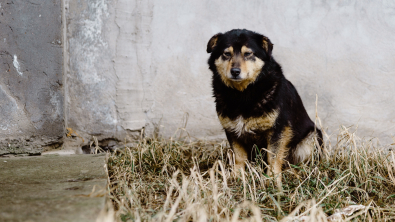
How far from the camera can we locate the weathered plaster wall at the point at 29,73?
11.8 ft

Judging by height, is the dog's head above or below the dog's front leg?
above

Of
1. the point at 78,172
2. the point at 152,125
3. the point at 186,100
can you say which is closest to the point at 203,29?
the point at 186,100

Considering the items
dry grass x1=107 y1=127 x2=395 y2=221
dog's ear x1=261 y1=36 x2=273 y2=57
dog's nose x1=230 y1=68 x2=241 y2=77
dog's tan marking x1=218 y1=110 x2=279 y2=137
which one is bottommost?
dry grass x1=107 y1=127 x2=395 y2=221

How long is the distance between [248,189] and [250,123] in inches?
23.2

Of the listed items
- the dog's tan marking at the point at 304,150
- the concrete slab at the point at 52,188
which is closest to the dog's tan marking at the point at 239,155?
the dog's tan marking at the point at 304,150

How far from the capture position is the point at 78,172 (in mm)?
2717

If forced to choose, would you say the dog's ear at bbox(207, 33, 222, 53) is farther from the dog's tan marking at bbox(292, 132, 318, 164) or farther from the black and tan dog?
the dog's tan marking at bbox(292, 132, 318, 164)

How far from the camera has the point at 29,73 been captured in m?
3.68

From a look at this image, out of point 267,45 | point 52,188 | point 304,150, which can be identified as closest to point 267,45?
point 267,45

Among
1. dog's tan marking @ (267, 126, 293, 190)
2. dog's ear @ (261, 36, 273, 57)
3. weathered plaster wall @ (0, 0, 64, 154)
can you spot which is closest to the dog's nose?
Answer: dog's ear @ (261, 36, 273, 57)

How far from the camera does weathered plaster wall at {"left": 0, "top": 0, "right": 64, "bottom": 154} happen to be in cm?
358

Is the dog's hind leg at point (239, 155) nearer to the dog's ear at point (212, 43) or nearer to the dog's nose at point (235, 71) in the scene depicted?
the dog's nose at point (235, 71)

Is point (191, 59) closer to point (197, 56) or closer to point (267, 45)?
point (197, 56)

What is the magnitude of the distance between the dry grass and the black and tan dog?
0.22 meters
